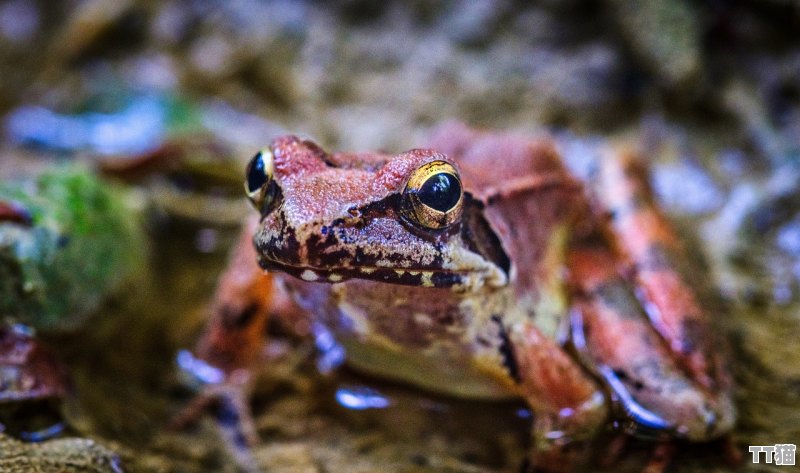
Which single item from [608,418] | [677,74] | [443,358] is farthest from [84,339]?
[677,74]

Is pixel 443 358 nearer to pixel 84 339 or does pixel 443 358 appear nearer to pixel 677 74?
pixel 84 339

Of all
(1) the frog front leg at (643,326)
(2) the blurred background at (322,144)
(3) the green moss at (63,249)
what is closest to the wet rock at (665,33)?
(2) the blurred background at (322,144)

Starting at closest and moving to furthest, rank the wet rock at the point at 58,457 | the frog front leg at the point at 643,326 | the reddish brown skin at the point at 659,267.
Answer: the wet rock at the point at 58,457 → the frog front leg at the point at 643,326 → the reddish brown skin at the point at 659,267

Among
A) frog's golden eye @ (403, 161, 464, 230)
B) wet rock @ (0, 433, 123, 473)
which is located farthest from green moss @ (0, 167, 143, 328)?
frog's golden eye @ (403, 161, 464, 230)

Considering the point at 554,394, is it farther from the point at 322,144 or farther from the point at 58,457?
the point at 322,144

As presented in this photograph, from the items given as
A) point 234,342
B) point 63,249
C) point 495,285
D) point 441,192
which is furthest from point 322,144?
point 441,192

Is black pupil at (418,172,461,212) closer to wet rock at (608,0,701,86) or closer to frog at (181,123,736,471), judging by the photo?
frog at (181,123,736,471)

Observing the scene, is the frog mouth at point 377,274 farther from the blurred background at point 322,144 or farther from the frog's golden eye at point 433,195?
the blurred background at point 322,144
